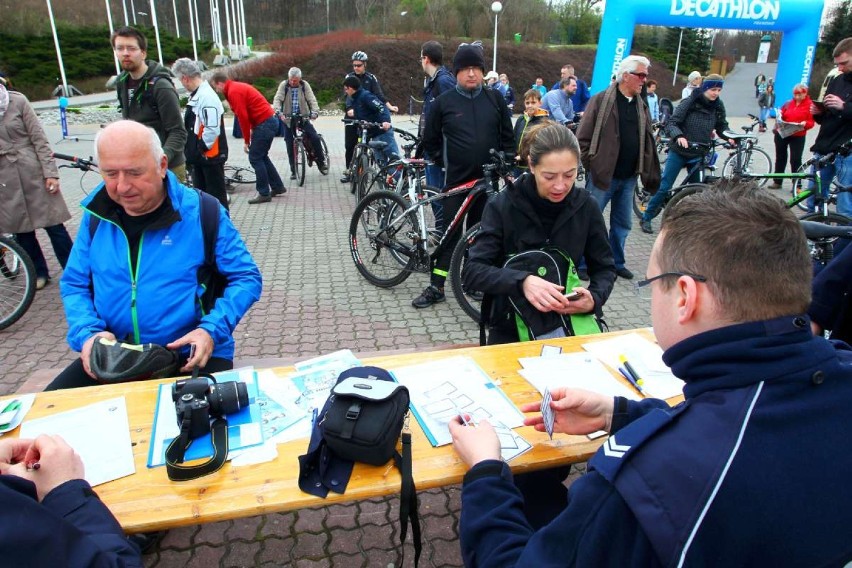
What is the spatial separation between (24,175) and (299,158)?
6291 millimetres

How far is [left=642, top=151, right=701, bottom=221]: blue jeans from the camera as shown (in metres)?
6.96

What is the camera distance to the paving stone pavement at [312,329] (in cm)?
236

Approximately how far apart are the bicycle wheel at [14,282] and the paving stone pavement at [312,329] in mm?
141

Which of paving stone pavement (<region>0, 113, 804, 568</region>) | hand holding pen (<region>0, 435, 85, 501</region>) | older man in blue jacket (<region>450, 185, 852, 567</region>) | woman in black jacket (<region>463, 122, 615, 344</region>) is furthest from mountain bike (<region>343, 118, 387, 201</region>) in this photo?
older man in blue jacket (<region>450, 185, 852, 567</region>)

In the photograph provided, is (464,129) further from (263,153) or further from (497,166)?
(263,153)

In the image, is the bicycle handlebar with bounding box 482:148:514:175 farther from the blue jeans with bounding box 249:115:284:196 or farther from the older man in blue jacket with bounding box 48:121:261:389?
A: the blue jeans with bounding box 249:115:284:196

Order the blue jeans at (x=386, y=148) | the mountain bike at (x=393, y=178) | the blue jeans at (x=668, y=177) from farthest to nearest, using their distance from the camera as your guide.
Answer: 1. the blue jeans at (x=386, y=148)
2. the blue jeans at (x=668, y=177)
3. the mountain bike at (x=393, y=178)

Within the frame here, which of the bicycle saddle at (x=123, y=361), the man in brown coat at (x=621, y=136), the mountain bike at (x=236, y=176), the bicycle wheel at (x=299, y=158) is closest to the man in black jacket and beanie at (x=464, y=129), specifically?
the man in brown coat at (x=621, y=136)

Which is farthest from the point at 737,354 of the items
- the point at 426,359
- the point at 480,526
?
the point at 426,359

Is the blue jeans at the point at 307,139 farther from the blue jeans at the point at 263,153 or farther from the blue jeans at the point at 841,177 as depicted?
the blue jeans at the point at 841,177

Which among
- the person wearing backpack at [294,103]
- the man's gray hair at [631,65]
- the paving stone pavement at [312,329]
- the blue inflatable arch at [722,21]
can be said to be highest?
the blue inflatable arch at [722,21]

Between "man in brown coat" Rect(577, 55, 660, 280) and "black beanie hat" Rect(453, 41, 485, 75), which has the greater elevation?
"black beanie hat" Rect(453, 41, 485, 75)

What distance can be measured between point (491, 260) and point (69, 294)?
1981 millimetres

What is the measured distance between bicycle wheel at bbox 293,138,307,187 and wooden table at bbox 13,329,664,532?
8896mm
